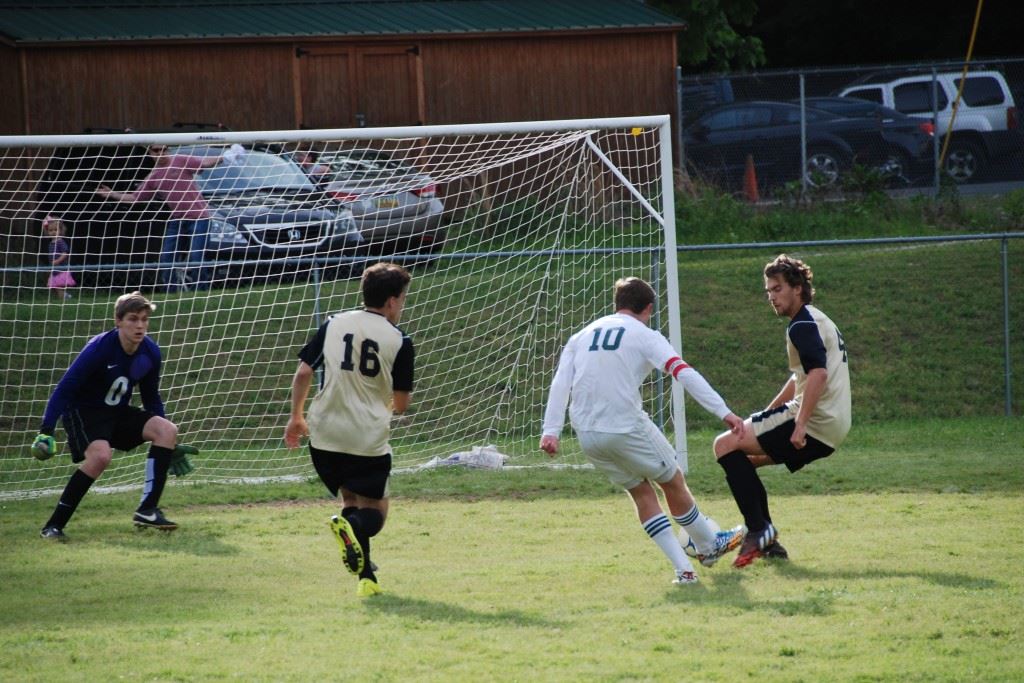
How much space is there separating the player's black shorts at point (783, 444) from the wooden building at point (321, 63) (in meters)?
13.4

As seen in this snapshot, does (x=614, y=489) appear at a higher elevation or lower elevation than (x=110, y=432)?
lower

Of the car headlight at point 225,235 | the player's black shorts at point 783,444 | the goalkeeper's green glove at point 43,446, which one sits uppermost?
the car headlight at point 225,235

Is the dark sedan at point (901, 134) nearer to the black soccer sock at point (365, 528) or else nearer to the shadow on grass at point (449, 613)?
the black soccer sock at point (365, 528)

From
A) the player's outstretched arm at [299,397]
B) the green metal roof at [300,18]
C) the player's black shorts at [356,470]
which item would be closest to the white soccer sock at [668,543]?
the player's black shorts at [356,470]

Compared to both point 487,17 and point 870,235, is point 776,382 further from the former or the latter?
point 487,17

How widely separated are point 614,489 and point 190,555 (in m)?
3.28

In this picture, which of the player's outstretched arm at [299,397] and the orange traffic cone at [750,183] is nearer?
the player's outstretched arm at [299,397]

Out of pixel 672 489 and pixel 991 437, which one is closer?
pixel 672 489

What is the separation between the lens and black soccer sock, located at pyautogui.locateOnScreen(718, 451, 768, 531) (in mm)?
→ 6730

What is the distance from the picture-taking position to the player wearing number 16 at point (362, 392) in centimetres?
628

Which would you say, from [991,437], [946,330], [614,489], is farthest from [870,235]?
[614,489]

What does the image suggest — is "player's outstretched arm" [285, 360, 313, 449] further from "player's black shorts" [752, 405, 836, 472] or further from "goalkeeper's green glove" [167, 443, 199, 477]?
"player's black shorts" [752, 405, 836, 472]

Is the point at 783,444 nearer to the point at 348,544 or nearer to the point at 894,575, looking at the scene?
the point at 894,575

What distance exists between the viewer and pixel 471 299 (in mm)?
13625
